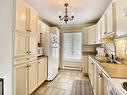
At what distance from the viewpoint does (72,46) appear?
6121 mm

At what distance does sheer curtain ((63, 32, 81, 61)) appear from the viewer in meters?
6.02

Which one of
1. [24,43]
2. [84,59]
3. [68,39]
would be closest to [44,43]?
[24,43]

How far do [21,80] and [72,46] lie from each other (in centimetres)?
418

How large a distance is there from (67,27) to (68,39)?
66cm

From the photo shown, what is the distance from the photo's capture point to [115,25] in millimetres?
1928

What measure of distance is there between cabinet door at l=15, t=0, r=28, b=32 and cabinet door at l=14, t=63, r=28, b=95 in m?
0.74

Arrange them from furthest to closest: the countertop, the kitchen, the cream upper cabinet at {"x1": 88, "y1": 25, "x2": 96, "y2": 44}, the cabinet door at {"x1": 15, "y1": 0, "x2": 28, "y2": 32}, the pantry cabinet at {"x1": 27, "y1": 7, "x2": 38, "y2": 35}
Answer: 1. the cream upper cabinet at {"x1": 88, "y1": 25, "x2": 96, "y2": 44}
2. the pantry cabinet at {"x1": 27, "y1": 7, "x2": 38, "y2": 35}
3. the cabinet door at {"x1": 15, "y1": 0, "x2": 28, "y2": 32}
4. the kitchen
5. the countertop

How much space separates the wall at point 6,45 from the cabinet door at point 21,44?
120 mm

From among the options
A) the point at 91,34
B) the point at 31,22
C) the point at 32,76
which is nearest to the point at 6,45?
the point at 31,22

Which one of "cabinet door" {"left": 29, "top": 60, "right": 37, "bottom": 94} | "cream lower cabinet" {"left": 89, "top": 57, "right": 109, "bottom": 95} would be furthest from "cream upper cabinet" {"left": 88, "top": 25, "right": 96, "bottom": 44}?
"cabinet door" {"left": 29, "top": 60, "right": 37, "bottom": 94}

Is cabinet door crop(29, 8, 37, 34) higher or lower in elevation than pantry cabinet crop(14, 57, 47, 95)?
higher

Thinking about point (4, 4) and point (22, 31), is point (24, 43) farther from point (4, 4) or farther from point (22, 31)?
point (4, 4)

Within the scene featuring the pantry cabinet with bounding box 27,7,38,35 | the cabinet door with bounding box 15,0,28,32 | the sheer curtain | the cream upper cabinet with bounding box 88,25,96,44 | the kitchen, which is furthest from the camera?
the sheer curtain

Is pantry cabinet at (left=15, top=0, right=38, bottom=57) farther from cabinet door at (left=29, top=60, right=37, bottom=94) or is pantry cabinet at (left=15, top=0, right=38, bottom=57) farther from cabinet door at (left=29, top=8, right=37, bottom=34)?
cabinet door at (left=29, top=60, right=37, bottom=94)
